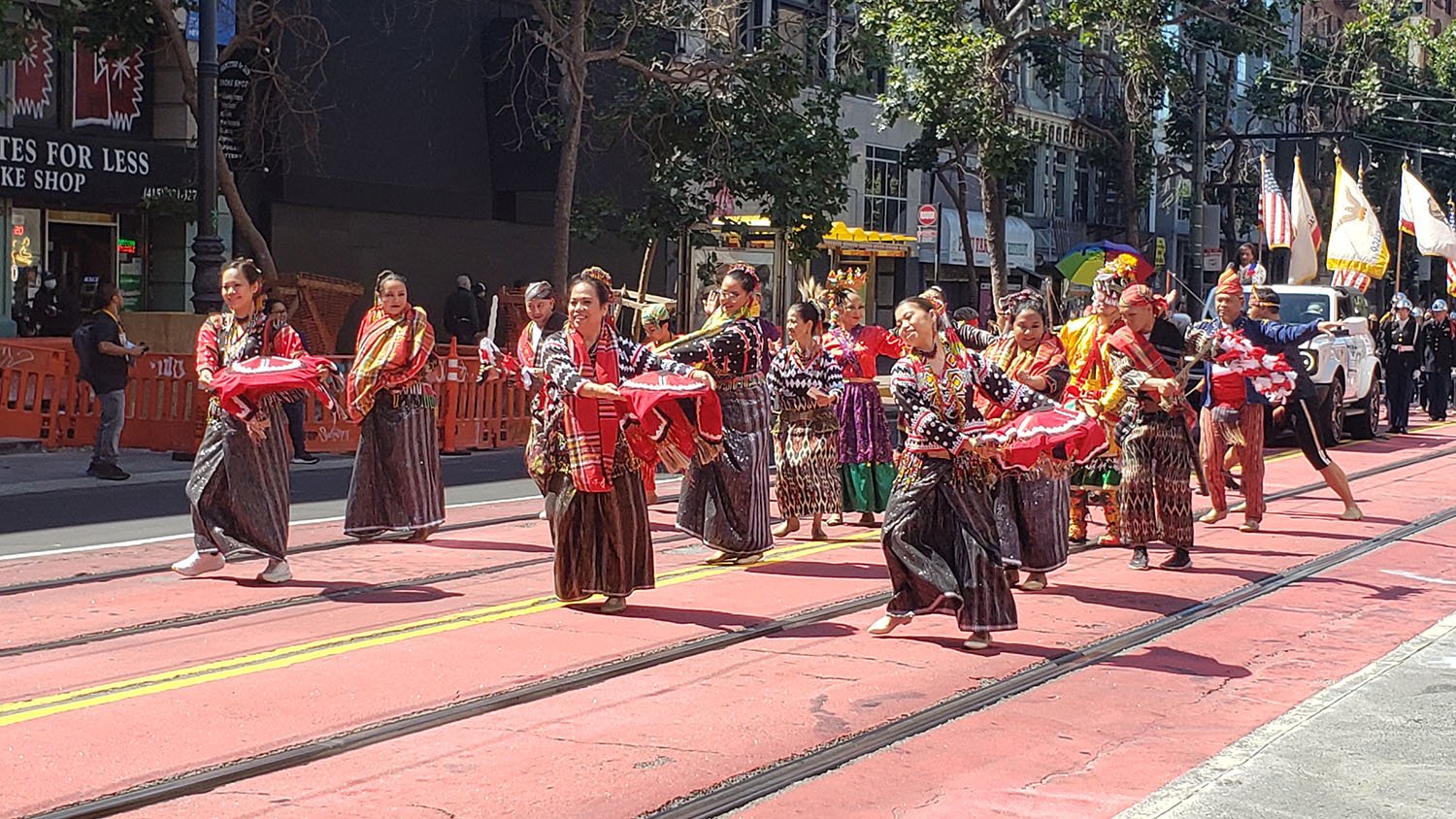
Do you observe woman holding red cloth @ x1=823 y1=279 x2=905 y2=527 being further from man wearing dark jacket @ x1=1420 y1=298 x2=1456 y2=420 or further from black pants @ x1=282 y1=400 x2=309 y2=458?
man wearing dark jacket @ x1=1420 y1=298 x2=1456 y2=420

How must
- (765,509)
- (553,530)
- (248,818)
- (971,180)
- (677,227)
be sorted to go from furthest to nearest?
(971,180) < (677,227) < (765,509) < (553,530) < (248,818)

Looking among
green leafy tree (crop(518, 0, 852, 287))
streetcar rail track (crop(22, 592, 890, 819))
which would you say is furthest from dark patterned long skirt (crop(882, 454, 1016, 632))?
green leafy tree (crop(518, 0, 852, 287))

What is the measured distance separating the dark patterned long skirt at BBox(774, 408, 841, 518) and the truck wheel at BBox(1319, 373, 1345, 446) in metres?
11.9

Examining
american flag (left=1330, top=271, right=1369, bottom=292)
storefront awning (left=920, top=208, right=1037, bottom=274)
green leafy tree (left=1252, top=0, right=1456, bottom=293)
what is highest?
green leafy tree (left=1252, top=0, right=1456, bottom=293)

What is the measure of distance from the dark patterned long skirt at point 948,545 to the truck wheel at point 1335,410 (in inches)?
601

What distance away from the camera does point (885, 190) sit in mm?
42781

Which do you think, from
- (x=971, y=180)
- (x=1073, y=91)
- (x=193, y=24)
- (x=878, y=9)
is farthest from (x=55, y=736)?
(x=1073, y=91)

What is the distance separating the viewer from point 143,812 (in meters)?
5.69

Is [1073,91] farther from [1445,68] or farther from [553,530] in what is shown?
[553,530]

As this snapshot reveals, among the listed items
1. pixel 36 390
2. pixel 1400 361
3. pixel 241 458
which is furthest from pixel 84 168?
pixel 1400 361

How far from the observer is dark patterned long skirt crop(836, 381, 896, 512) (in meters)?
12.8

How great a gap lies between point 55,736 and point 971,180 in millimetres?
40420

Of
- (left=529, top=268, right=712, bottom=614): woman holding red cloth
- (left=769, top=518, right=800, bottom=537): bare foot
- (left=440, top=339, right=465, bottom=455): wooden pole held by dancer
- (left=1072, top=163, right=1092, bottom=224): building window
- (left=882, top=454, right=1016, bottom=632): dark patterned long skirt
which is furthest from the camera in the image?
(left=1072, top=163, right=1092, bottom=224): building window

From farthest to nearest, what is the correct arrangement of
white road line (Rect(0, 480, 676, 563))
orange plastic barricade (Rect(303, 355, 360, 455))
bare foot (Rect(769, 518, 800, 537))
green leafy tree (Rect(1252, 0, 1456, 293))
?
green leafy tree (Rect(1252, 0, 1456, 293)) < orange plastic barricade (Rect(303, 355, 360, 455)) < bare foot (Rect(769, 518, 800, 537)) < white road line (Rect(0, 480, 676, 563))
